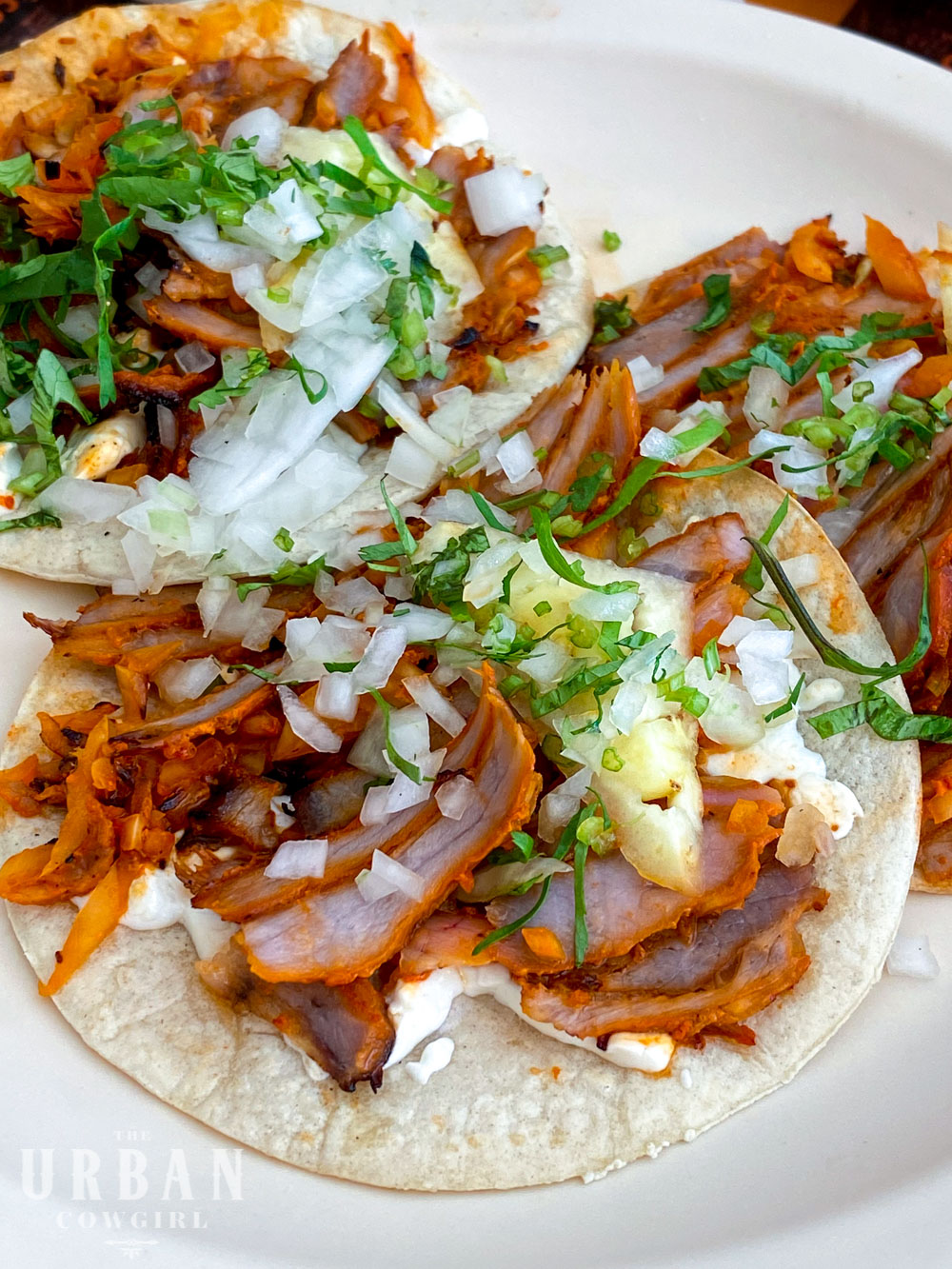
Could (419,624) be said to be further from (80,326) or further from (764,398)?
(80,326)

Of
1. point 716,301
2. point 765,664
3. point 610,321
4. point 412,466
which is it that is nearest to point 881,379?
point 716,301

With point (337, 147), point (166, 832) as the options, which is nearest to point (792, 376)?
point (337, 147)

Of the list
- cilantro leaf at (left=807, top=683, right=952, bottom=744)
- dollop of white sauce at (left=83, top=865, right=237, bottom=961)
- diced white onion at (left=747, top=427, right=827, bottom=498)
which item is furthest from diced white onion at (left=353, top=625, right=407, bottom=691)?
diced white onion at (left=747, top=427, right=827, bottom=498)

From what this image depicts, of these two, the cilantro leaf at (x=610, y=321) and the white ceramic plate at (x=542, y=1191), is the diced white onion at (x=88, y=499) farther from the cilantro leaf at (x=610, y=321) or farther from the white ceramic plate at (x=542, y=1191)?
the cilantro leaf at (x=610, y=321)

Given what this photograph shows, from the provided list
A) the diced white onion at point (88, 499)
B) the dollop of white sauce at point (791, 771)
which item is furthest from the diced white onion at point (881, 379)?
the diced white onion at point (88, 499)

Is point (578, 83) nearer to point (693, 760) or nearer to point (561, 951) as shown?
point (693, 760)

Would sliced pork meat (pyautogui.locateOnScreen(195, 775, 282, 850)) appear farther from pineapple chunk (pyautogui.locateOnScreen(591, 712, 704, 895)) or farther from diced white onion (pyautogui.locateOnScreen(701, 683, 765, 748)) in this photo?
diced white onion (pyautogui.locateOnScreen(701, 683, 765, 748))
